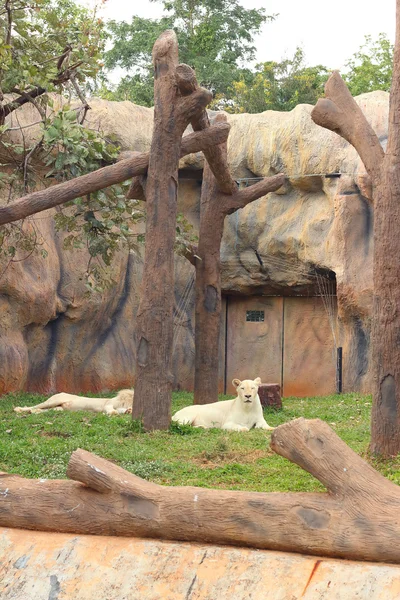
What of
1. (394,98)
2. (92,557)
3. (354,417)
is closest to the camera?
(92,557)

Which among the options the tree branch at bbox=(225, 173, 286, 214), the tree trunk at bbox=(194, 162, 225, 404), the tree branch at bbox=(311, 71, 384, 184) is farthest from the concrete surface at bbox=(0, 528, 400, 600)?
the tree branch at bbox=(225, 173, 286, 214)

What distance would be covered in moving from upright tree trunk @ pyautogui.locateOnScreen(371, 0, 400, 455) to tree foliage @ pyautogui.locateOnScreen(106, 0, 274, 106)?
23.7 meters

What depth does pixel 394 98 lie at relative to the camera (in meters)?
8.62

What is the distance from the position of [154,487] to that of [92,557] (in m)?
0.65

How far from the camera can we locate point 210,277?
14.0 m

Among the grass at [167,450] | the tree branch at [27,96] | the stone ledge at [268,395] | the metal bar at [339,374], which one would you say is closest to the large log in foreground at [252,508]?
the grass at [167,450]

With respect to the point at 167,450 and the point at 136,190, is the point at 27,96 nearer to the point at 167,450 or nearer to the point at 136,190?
the point at 136,190

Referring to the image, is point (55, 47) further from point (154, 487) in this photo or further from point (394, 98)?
point (154, 487)

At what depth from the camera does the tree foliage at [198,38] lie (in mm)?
31859

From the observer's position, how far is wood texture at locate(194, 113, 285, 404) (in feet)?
45.6

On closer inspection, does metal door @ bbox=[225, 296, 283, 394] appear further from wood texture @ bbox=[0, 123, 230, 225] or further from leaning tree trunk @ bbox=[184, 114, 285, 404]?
wood texture @ bbox=[0, 123, 230, 225]

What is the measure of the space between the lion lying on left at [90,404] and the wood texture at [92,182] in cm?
402

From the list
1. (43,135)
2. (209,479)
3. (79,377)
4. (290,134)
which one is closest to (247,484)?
(209,479)

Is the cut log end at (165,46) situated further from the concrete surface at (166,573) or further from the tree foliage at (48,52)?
the concrete surface at (166,573)
